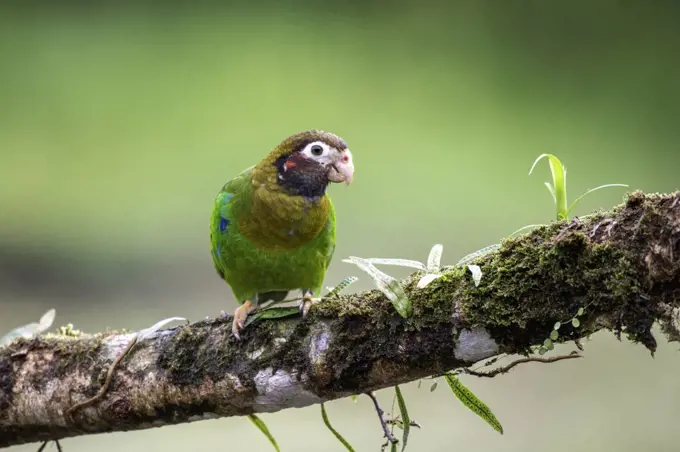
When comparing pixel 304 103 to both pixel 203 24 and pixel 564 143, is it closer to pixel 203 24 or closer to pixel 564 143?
pixel 203 24

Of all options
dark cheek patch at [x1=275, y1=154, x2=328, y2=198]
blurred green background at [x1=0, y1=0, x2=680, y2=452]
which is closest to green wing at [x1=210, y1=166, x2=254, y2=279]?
dark cheek patch at [x1=275, y1=154, x2=328, y2=198]

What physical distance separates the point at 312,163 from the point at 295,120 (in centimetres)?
405

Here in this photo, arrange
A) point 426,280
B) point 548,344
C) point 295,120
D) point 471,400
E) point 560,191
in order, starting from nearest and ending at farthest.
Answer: point 548,344
point 426,280
point 560,191
point 471,400
point 295,120

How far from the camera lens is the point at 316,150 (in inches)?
107

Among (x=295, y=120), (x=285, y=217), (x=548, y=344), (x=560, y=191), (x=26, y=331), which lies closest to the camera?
(x=548, y=344)

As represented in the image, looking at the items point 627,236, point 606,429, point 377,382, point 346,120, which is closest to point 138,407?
point 377,382

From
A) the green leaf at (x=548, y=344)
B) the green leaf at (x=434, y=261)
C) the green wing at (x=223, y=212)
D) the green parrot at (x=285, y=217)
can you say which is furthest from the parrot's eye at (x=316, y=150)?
the green leaf at (x=548, y=344)

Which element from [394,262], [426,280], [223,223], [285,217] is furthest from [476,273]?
[223,223]

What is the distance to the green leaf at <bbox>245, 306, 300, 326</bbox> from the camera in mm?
2119

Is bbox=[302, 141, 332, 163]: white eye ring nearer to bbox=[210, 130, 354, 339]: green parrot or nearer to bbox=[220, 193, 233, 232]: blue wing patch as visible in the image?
bbox=[210, 130, 354, 339]: green parrot

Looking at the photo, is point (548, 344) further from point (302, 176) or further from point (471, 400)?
point (302, 176)

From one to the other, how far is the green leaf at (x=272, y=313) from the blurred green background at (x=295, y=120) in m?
3.85

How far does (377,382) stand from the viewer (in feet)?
6.20

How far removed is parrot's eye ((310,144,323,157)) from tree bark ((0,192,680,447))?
80 cm
